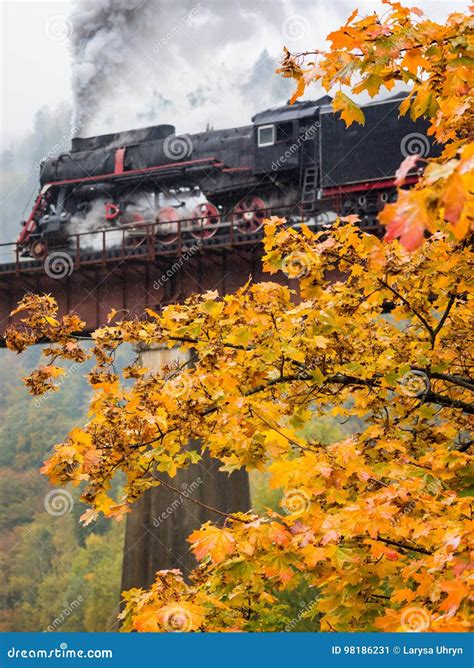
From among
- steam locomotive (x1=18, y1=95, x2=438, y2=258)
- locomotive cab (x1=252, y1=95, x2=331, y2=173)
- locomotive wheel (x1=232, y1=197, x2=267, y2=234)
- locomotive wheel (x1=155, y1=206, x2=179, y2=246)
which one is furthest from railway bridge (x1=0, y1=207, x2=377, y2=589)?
locomotive cab (x1=252, y1=95, x2=331, y2=173)

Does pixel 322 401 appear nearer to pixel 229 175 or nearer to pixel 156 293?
pixel 156 293

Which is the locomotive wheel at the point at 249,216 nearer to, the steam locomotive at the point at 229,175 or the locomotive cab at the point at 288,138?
the steam locomotive at the point at 229,175

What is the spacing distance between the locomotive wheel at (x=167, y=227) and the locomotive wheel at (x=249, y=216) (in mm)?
1722

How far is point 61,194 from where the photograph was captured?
3142cm

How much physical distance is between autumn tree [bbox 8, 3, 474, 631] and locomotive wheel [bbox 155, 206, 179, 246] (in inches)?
658

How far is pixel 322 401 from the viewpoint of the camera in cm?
812

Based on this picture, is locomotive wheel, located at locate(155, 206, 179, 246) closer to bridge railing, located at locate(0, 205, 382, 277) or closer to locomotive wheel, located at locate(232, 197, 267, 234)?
bridge railing, located at locate(0, 205, 382, 277)

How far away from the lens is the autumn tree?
5.68 meters

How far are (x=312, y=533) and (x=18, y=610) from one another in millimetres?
53159

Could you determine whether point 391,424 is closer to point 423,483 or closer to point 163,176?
point 423,483

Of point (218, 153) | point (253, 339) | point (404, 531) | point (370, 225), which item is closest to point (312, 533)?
point (404, 531)

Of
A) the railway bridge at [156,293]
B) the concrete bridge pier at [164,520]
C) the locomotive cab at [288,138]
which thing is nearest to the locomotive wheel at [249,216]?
the locomotive cab at [288,138]

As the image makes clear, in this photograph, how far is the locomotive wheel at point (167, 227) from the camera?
83.5 feet

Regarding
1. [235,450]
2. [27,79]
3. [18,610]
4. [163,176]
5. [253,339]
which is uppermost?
[27,79]
